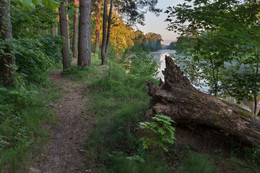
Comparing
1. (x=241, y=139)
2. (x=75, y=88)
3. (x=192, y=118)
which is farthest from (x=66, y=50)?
(x=241, y=139)

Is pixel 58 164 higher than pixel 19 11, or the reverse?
pixel 19 11

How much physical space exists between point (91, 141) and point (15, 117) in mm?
1674

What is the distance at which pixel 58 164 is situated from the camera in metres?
2.87

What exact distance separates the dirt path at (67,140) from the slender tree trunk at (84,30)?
3945mm

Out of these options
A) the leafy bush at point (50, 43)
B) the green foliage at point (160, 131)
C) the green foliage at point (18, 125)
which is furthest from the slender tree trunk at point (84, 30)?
the green foliage at point (160, 131)

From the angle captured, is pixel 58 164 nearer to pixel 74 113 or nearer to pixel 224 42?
pixel 74 113

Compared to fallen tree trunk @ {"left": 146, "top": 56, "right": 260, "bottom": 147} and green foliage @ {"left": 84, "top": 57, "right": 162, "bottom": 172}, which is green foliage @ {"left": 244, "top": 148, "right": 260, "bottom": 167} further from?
green foliage @ {"left": 84, "top": 57, "right": 162, "bottom": 172}

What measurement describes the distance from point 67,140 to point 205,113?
293cm

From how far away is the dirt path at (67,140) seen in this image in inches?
111

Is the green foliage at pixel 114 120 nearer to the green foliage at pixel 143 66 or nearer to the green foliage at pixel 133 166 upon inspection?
the green foliage at pixel 133 166

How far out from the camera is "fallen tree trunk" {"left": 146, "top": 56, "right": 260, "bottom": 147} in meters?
3.14

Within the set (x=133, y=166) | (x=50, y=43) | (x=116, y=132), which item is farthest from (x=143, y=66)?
(x=133, y=166)

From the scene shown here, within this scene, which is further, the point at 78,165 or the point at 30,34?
the point at 30,34

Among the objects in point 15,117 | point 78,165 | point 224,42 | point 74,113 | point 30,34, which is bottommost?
point 78,165
